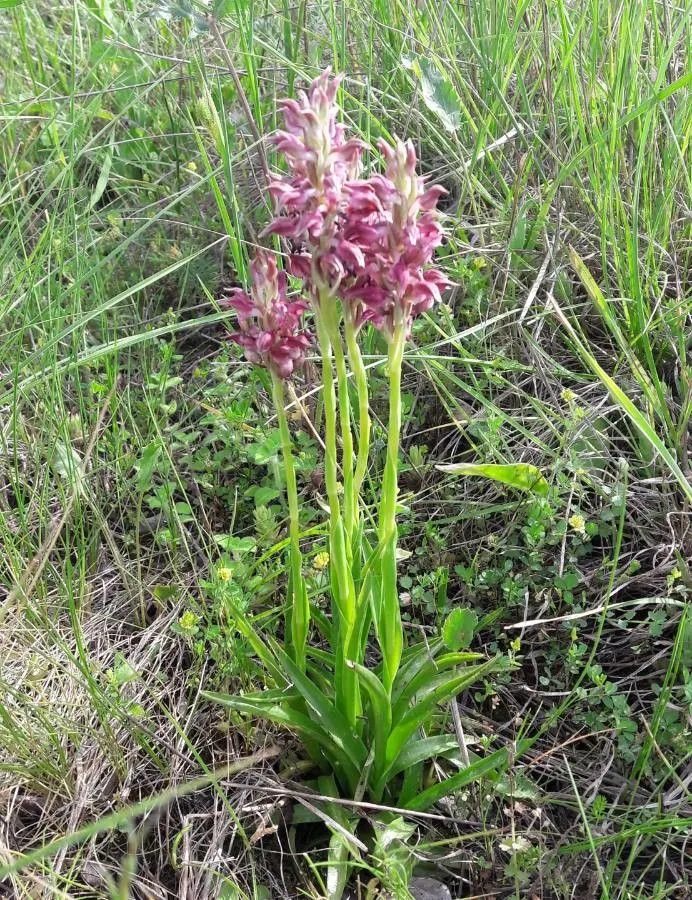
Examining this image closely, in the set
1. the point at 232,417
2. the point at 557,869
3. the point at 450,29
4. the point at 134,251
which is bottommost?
the point at 557,869

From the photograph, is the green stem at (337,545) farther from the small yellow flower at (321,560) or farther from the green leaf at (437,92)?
the green leaf at (437,92)

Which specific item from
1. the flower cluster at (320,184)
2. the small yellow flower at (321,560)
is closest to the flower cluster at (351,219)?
the flower cluster at (320,184)

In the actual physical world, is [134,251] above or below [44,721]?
above

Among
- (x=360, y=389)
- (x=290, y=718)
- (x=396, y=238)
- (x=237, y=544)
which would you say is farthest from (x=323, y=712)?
(x=396, y=238)

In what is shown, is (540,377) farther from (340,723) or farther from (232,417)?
(340,723)

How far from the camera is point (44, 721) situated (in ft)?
5.25

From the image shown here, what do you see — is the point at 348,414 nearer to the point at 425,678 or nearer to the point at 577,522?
the point at 425,678

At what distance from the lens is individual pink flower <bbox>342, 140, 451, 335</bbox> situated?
1.14 m

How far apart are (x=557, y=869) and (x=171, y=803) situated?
76 cm

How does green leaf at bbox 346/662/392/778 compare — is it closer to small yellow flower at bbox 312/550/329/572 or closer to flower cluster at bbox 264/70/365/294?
small yellow flower at bbox 312/550/329/572

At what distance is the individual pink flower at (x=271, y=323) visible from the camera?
1.33 metres

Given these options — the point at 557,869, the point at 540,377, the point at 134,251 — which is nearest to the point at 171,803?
the point at 557,869

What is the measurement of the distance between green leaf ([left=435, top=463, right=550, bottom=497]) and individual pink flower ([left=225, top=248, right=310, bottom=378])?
1.79 feet

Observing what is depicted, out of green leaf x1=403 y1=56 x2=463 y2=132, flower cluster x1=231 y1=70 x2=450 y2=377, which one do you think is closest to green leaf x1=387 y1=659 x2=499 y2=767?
flower cluster x1=231 y1=70 x2=450 y2=377
